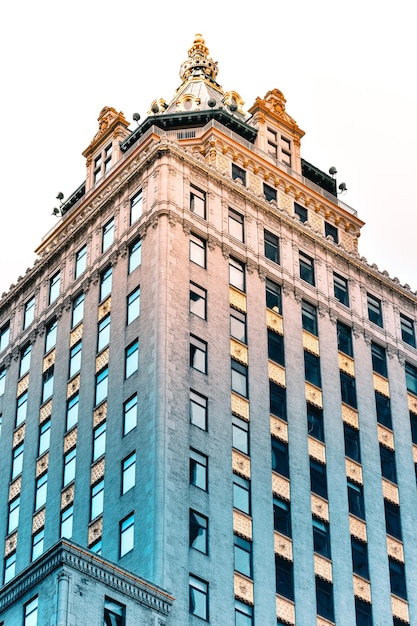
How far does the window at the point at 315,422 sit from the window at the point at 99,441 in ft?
36.6

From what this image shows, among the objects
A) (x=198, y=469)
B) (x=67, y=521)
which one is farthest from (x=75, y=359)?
(x=198, y=469)

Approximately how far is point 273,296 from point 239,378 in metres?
8.17

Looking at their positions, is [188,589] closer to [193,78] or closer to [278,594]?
[278,594]

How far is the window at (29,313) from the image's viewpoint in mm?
95312

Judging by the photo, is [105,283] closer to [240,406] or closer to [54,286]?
[54,286]

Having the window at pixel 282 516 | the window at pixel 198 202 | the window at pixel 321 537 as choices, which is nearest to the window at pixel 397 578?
the window at pixel 321 537

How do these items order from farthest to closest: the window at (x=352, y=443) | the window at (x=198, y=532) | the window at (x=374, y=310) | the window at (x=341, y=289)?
the window at (x=374, y=310)
the window at (x=341, y=289)
the window at (x=352, y=443)
the window at (x=198, y=532)

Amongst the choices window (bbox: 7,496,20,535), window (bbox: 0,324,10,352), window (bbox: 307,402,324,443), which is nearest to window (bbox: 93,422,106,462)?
window (bbox: 7,496,20,535)

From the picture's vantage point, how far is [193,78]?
11231cm

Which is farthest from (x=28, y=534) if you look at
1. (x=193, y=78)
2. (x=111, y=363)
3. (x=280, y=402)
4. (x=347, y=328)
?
(x=193, y=78)

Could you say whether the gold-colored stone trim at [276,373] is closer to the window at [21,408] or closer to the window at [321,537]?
the window at [321,537]

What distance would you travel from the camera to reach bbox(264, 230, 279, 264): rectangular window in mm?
90562

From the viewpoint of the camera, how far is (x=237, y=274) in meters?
87.1

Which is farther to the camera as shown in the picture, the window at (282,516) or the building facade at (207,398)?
the window at (282,516)
